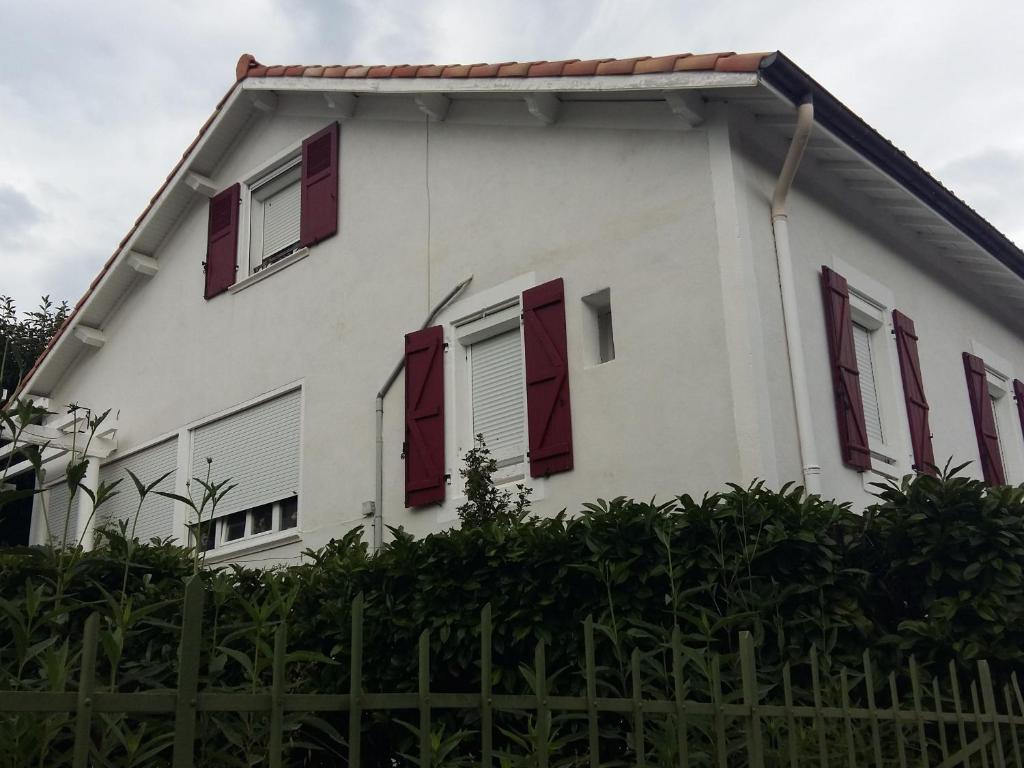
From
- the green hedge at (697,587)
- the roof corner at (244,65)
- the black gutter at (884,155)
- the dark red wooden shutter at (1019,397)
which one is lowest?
the green hedge at (697,587)

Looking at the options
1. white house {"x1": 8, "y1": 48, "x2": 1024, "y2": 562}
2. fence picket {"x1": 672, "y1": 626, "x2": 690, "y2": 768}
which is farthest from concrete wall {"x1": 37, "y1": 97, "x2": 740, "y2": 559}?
fence picket {"x1": 672, "y1": 626, "x2": 690, "y2": 768}

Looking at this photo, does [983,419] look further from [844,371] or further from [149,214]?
[149,214]

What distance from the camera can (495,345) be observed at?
10.7m

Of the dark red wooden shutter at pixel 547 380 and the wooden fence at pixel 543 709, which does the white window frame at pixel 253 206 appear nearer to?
the dark red wooden shutter at pixel 547 380

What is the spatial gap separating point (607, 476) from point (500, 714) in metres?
4.53

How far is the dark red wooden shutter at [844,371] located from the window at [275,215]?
245 inches

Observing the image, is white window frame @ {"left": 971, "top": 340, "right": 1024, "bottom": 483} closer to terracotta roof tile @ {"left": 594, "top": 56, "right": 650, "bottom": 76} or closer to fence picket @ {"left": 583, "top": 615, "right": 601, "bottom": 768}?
terracotta roof tile @ {"left": 594, "top": 56, "right": 650, "bottom": 76}

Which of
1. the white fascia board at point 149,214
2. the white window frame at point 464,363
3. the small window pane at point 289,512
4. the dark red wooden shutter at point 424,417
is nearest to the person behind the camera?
the white window frame at point 464,363

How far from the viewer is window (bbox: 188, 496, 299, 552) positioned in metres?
12.1

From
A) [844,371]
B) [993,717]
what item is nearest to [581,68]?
[844,371]

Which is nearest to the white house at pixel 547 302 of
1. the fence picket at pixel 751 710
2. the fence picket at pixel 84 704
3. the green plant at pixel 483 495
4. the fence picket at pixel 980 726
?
the green plant at pixel 483 495

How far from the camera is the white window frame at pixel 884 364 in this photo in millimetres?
10406

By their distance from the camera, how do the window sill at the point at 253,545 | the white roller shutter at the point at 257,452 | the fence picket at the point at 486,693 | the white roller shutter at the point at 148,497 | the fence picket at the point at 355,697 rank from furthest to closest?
the white roller shutter at the point at 148,497, the white roller shutter at the point at 257,452, the window sill at the point at 253,545, the fence picket at the point at 486,693, the fence picket at the point at 355,697

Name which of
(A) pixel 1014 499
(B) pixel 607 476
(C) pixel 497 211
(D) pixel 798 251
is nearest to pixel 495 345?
(C) pixel 497 211
